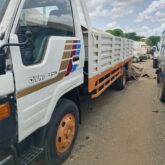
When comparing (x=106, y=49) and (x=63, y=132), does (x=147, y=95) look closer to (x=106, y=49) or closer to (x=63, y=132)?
(x=106, y=49)

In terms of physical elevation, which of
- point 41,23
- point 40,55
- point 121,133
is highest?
point 41,23

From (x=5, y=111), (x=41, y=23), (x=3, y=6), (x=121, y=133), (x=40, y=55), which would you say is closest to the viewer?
(x=5, y=111)

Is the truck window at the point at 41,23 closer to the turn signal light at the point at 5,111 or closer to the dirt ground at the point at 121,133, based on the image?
the turn signal light at the point at 5,111

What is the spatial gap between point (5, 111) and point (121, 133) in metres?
2.82

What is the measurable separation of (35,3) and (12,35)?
71cm

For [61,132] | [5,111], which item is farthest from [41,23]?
[61,132]

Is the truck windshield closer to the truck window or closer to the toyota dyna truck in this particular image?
the toyota dyna truck

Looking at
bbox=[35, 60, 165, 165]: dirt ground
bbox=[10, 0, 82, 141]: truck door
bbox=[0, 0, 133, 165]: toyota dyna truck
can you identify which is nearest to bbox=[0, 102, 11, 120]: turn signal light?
bbox=[0, 0, 133, 165]: toyota dyna truck

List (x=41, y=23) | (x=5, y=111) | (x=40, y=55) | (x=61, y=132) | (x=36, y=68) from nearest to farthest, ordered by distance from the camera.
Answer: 1. (x=5, y=111)
2. (x=36, y=68)
3. (x=40, y=55)
4. (x=41, y=23)
5. (x=61, y=132)

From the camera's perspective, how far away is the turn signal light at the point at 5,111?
1936mm

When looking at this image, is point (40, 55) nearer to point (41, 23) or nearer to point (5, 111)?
point (41, 23)

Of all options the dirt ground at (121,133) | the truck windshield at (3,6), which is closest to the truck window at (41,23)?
the truck windshield at (3,6)

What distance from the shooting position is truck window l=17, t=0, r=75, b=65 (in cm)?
230

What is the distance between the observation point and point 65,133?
3.11 metres
